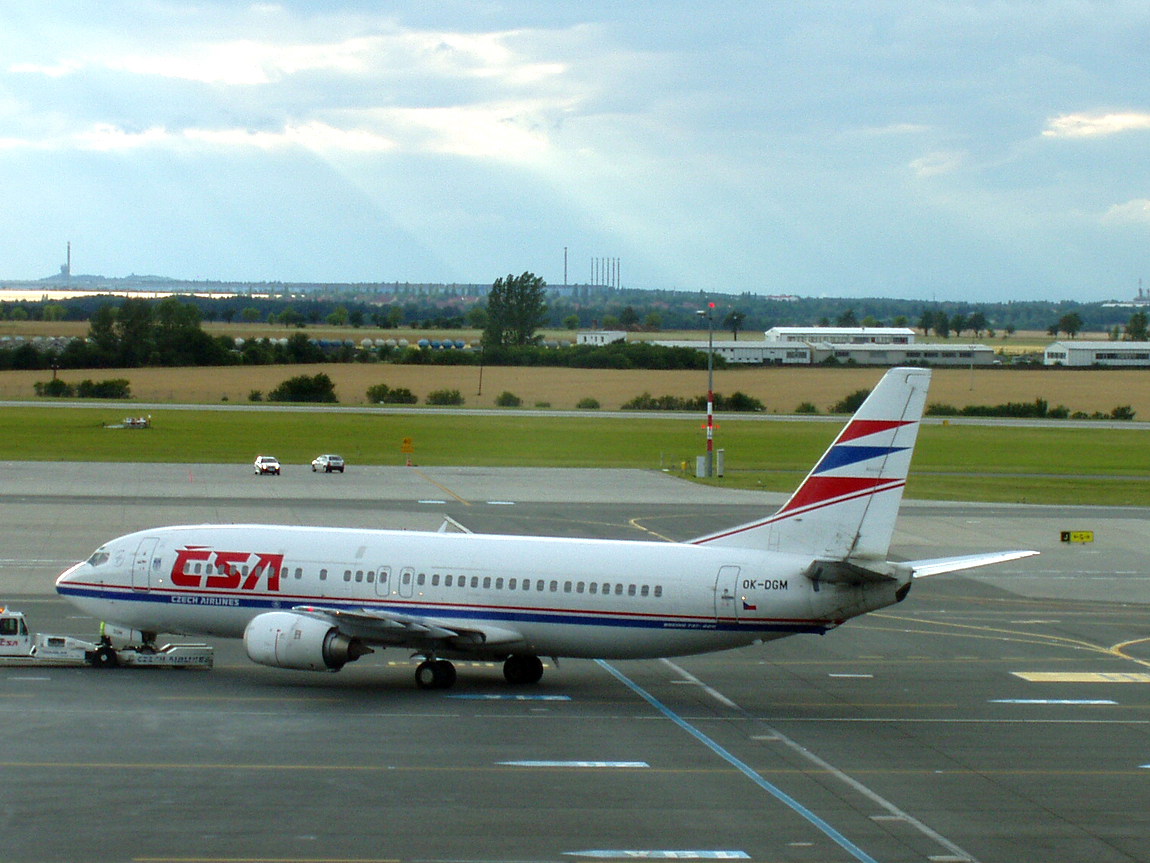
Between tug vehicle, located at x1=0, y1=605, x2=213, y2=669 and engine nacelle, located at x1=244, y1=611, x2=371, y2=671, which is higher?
engine nacelle, located at x1=244, y1=611, x2=371, y2=671

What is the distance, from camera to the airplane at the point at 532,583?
2980cm

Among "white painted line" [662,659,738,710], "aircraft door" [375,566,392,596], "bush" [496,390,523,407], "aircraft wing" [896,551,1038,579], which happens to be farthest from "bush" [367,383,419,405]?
"aircraft wing" [896,551,1038,579]

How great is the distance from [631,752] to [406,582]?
8506 mm

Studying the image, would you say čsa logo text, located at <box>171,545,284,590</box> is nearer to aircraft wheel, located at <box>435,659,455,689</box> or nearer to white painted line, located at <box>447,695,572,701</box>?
aircraft wheel, located at <box>435,659,455,689</box>

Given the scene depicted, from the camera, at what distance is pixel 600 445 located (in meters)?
115

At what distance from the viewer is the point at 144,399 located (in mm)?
164250

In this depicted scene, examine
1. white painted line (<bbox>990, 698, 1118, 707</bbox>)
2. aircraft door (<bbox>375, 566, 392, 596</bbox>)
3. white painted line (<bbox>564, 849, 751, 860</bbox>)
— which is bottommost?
white painted line (<bbox>990, 698, 1118, 707</bbox>)

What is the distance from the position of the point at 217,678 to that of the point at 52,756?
7.92 metres

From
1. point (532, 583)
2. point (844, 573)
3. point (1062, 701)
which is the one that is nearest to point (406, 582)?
point (532, 583)

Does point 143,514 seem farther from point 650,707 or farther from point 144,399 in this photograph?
point 144,399

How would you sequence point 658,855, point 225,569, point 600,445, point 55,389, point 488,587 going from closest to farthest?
point 658,855 → point 488,587 → point 225,569 → point 600,445 → point 55,389

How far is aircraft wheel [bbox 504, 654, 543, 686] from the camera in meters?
32.7

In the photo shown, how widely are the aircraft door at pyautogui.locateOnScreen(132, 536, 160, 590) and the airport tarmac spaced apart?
242 cm

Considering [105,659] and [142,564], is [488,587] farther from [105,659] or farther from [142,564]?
[105,659]
